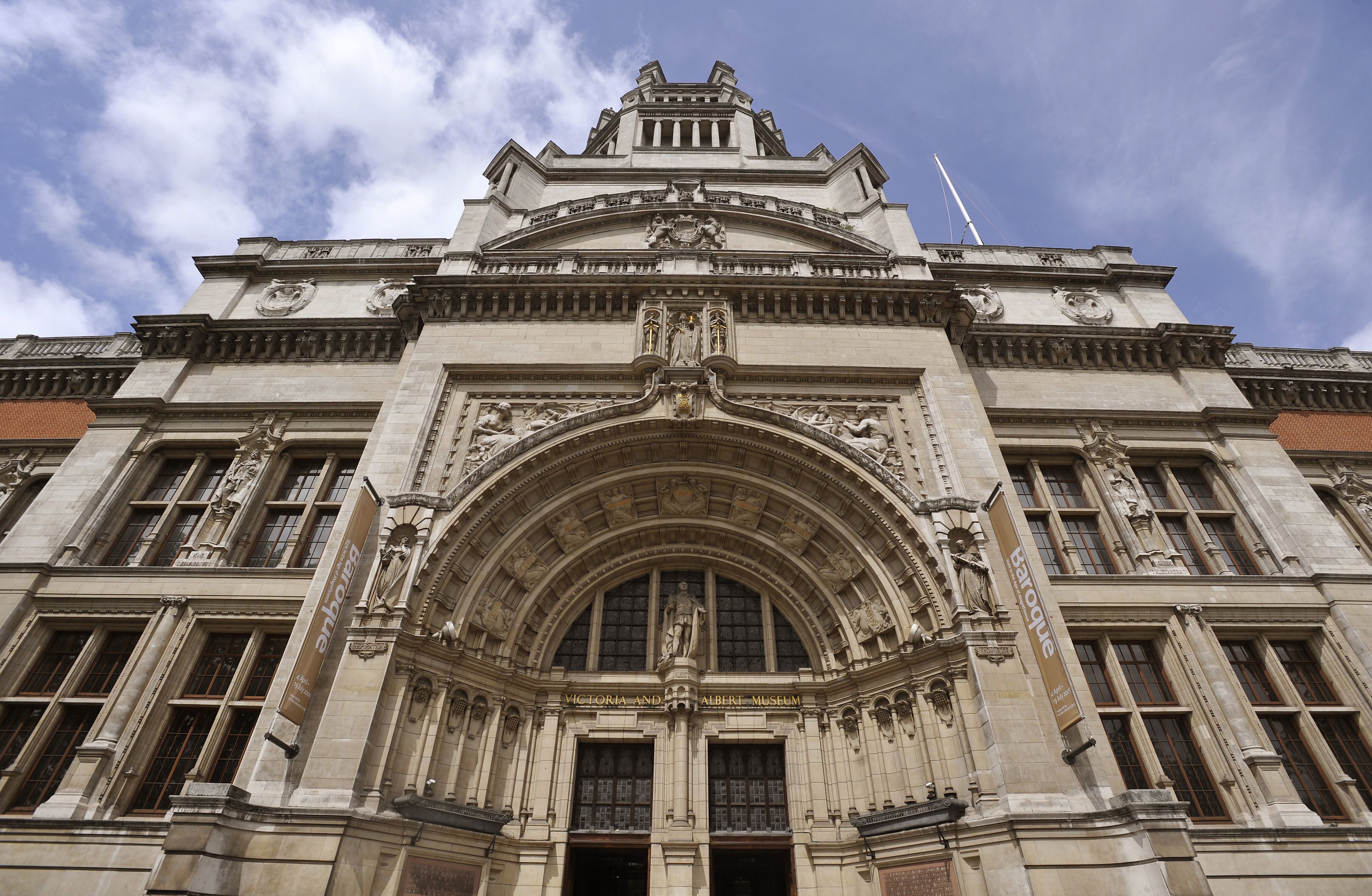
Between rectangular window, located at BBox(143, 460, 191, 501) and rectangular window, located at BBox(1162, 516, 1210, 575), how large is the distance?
26.0 metres

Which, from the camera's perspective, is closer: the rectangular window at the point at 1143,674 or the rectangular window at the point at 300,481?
the rectangular window at the point at 1143,674

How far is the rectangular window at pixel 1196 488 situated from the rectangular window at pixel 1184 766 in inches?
252

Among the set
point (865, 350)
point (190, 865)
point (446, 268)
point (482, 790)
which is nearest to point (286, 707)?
point (190, 865)

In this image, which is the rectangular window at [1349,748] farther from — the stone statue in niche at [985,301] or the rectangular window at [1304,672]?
the stone statue in niche at [985,301]

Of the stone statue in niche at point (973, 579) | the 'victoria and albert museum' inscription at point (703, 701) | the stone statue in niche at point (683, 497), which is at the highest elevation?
the stone statue in niche at point (683, 497)

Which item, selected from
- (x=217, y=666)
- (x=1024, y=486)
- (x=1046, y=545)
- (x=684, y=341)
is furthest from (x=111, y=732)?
(x=1024, y=486)

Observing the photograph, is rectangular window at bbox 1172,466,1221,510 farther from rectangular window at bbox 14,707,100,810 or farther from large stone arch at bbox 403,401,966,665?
rectangular window at bbox 14,707,100,810

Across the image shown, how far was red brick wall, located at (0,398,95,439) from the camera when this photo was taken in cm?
1980

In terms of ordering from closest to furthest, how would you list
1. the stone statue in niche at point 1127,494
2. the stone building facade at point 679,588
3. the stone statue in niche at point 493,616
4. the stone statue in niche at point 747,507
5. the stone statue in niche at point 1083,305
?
the stone building facade at point 679,588 < the stone statue in niche at point 493,616 < the stone statue in niche at point 1127,494 < the stone statue in niche at point 747,507 < the stone statue in niche at point 1083,305

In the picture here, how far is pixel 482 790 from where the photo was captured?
13086 millimetres

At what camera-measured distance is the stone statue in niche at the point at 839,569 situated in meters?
15.6

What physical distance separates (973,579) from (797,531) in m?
4.52

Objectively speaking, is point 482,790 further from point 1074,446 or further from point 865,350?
point 1074,446

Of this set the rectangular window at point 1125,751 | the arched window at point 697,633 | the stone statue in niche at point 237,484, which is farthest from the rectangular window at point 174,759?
the rectangular window at point 1125,751
